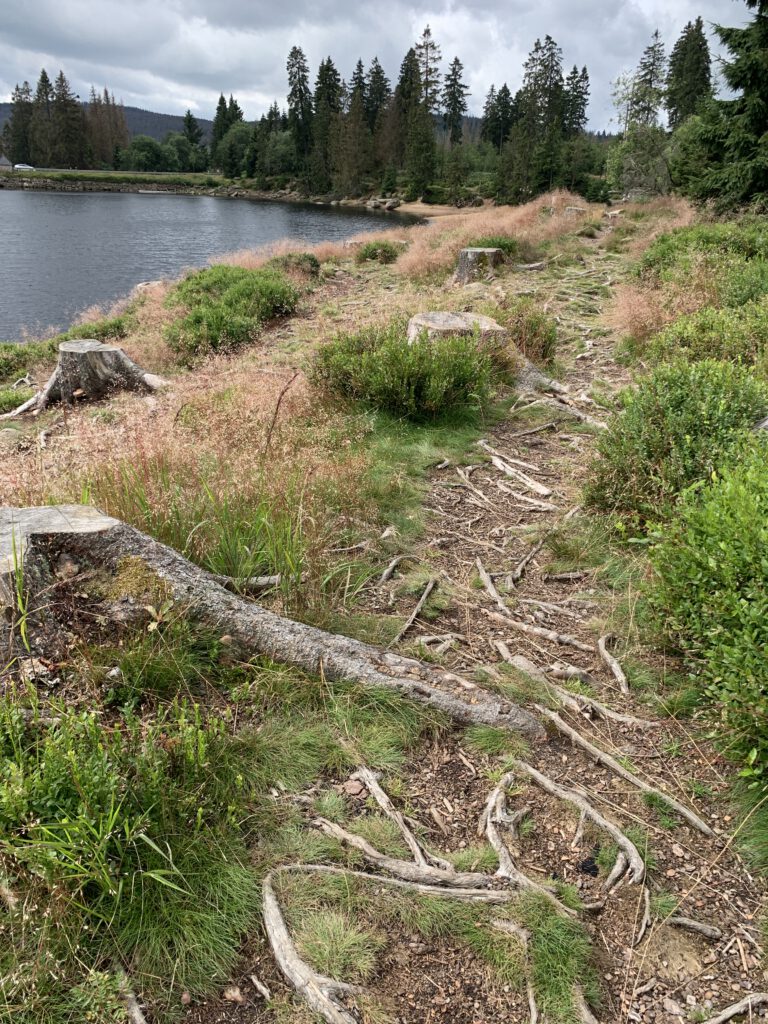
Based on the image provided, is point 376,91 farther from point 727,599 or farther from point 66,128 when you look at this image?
point 727,599

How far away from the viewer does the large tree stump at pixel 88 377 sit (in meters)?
11.0

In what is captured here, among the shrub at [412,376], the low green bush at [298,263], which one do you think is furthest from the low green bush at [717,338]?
the low green bush at [298,263]

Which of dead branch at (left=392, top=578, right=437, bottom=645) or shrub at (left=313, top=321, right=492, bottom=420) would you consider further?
A: shrub at (left=313, top=321, right=492, bottom=420)

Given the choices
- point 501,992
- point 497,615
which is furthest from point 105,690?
point 497,615

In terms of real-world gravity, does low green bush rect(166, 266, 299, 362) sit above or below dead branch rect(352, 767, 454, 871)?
above

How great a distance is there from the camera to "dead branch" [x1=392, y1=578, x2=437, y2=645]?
13.8 feet

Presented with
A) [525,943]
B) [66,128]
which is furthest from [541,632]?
[66,128]

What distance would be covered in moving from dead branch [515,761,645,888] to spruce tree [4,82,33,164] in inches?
5995

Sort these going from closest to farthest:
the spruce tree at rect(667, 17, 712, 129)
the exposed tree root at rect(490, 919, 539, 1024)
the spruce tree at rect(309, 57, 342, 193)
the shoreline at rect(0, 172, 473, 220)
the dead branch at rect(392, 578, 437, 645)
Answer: the exposed tree root at rect(490, 919, 539, 1024) < the dead branch at rect(392, 578, 437, 645) < the spruce tree at rect(667, 17, 712, 129) < the shoreline at rect(0, 172, 473, 220) < the spruce tree at rect(309, 57, 342, 193)

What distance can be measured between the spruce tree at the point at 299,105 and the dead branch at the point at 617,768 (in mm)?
122055

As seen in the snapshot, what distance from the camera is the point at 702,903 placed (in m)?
2.61

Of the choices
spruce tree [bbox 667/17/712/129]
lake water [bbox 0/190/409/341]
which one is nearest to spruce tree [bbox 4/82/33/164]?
lake water [bbox 0/190/409/341]

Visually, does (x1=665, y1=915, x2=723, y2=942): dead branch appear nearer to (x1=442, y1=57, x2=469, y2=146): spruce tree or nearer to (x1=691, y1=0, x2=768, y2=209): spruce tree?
(x1=691, y1=0, x2=768, y2=209): spruce tree

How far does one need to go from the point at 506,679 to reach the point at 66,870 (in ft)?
8.16
